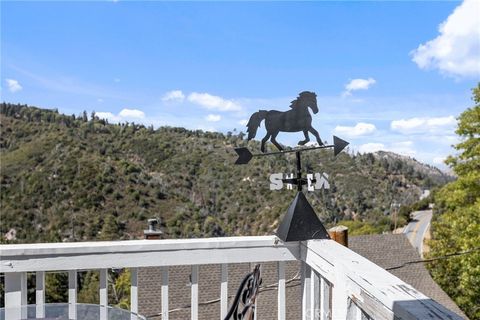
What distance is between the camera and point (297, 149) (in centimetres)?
175

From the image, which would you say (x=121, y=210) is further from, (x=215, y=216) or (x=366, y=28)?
(x=366, y=28)

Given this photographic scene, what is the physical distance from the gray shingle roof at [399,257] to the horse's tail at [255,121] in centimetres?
751

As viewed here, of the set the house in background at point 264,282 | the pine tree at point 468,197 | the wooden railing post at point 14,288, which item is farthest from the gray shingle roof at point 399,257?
the wooden railing post at point 14,288

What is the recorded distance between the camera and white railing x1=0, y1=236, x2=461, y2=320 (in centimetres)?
137

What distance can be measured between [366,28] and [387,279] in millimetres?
18331

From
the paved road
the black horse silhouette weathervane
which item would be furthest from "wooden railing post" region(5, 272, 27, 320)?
the paved road

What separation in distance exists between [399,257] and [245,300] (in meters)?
9.07

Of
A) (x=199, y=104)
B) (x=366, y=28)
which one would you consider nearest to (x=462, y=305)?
(x=366, y=28)

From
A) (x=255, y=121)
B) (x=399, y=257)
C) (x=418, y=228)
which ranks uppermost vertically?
(x=255, y=121)

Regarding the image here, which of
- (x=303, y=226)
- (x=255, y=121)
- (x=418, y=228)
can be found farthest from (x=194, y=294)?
(x=418, y=228)

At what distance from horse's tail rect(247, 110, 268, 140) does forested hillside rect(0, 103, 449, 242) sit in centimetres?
2381

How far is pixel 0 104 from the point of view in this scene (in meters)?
39.8

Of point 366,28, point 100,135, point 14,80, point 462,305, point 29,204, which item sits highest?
point 14,80

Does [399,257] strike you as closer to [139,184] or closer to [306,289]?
[306,289]
